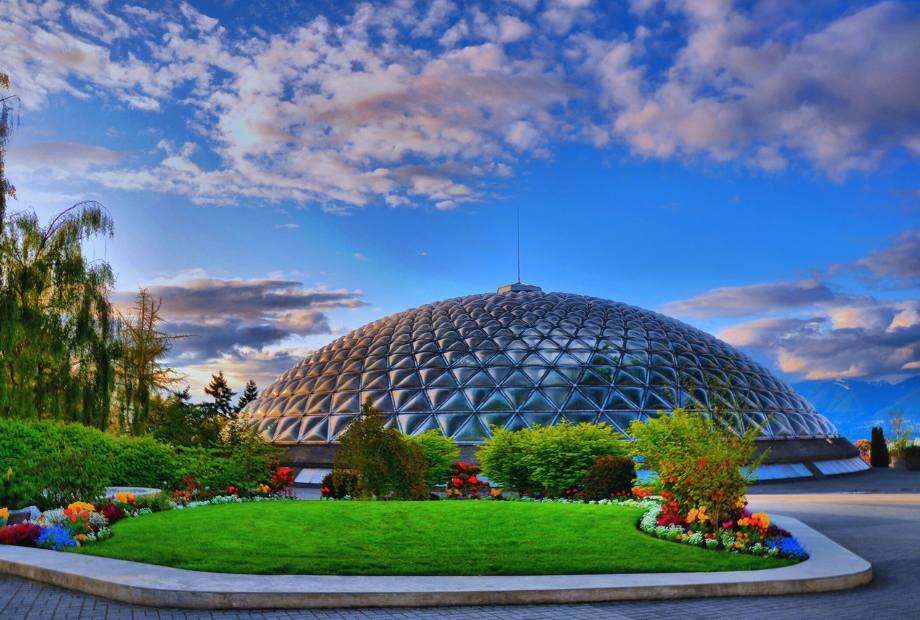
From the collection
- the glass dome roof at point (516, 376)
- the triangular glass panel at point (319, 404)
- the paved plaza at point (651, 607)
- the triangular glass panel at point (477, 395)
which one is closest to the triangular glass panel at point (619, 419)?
the glass dome roof at point (516, 376)

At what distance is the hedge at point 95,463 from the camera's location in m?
17.9

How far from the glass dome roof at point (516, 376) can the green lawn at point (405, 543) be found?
53.5ft

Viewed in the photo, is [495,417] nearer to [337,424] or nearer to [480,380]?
[480,380]

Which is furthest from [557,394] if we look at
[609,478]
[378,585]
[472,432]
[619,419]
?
[378,585]

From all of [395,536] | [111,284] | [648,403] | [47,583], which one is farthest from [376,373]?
[47,583]

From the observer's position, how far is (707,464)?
15.0 m

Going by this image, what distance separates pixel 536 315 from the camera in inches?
1697

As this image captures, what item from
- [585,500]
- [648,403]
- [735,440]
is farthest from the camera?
[648,403]

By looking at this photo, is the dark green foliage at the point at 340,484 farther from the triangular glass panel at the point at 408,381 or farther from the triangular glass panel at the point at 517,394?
the triangular glass panel at the point at 517,394

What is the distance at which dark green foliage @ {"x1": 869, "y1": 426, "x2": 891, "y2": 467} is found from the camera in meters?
43.8

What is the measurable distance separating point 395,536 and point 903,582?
867 centimetres

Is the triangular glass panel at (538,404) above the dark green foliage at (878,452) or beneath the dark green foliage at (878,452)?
above

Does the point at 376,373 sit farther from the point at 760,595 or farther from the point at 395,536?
the point at 760,595

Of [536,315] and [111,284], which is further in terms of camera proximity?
[536,315]
